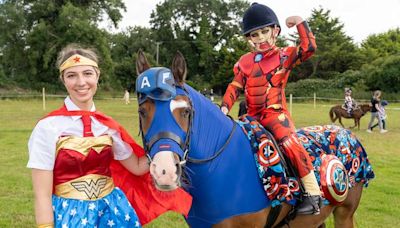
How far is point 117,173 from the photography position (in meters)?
2.77

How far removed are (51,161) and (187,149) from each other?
78cm

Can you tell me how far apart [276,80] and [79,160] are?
1.57 meters

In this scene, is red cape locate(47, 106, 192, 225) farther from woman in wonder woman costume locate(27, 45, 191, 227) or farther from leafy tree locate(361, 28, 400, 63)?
leafy tree locate(361, 28, 400, 63)

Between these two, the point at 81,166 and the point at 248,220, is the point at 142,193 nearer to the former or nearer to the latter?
the point at 81,166

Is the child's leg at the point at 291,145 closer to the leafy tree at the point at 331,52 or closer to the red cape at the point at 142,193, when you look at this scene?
the red cape at the point at 142,193

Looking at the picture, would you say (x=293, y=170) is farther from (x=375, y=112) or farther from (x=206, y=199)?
(x=375, y=112)

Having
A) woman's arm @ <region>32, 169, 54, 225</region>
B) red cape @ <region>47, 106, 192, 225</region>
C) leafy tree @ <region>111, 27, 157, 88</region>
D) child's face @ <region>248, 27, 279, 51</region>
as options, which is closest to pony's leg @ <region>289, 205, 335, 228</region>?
red cape @ <region>47, 106, 192, 225</region>

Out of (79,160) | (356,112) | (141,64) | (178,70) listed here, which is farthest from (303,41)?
(356,112)

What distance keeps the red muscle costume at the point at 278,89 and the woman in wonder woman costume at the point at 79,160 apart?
2.94ft

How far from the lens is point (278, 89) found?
10.2ft

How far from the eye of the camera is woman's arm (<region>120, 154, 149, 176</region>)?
2.70m

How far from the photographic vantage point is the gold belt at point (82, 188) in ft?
7.84

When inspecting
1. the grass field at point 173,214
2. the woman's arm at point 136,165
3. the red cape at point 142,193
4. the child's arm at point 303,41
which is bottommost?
the grass field at point 173,214

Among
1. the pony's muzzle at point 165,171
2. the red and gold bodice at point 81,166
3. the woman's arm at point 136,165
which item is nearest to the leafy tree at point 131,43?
the woman's arm at point 136,165
